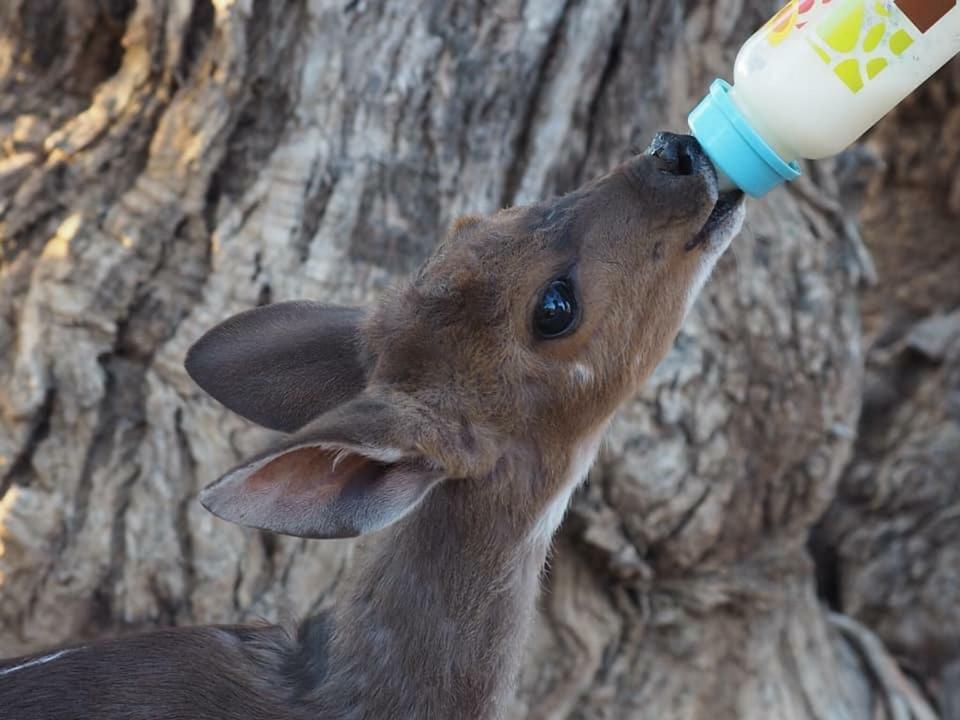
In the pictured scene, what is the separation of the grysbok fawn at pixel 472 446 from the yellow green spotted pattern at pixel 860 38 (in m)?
0.46

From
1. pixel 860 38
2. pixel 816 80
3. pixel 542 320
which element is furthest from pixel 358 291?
pixel 860 38

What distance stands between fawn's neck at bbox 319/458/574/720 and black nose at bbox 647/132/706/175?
40.9 inches

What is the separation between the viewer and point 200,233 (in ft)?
15.4

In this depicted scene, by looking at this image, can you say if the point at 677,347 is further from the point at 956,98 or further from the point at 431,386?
the point at 956,98

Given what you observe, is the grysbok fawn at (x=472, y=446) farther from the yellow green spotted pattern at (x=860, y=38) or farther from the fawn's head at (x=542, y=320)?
the yellow green spotted pattern at (x=860, y=38)

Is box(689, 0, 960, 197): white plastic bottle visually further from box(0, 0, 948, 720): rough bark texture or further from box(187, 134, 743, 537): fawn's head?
box(0, 0, 948, 720): rough bark texture

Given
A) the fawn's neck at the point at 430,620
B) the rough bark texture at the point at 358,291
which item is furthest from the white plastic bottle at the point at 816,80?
the rough bark texture at the point at 358,291

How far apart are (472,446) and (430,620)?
51 centimetres

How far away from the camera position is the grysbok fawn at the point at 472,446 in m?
3.44

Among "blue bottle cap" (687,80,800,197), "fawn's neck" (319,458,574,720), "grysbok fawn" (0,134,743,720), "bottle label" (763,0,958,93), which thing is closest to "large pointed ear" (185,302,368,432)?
"grysbok fawn" (0,134,743,720)

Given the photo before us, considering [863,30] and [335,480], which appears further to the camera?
[863,30]

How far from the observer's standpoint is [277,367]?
12.5 feet

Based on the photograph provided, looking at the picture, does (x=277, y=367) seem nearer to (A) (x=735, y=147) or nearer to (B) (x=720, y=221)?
(B) (x=720, y=221)

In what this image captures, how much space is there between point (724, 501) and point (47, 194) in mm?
2916
